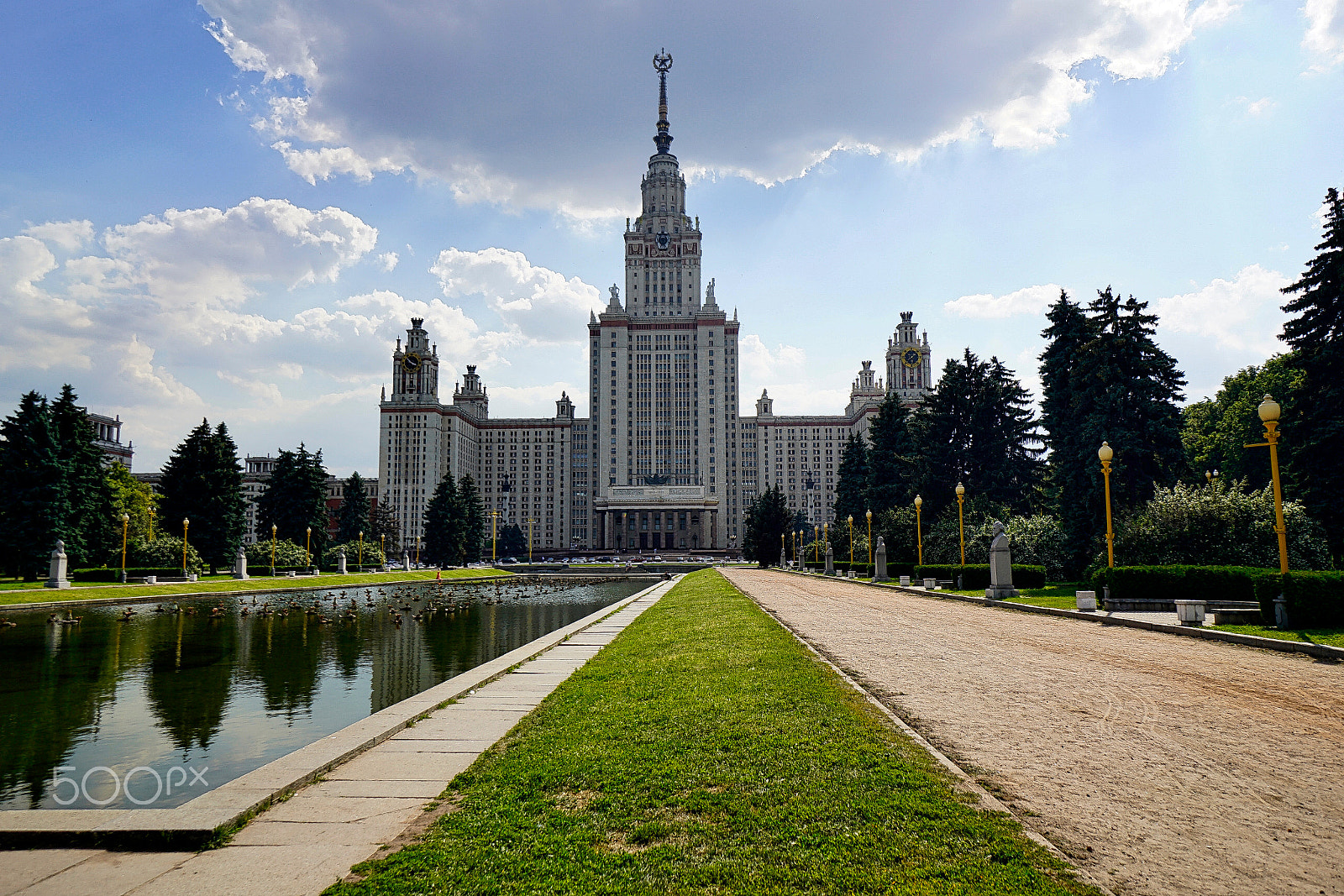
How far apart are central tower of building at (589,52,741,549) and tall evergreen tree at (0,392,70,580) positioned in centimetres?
12485

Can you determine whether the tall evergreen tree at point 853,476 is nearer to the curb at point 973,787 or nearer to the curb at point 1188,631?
the curb at point 1188,631

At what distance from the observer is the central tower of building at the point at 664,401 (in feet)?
567

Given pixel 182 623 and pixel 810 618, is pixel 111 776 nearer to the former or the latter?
pixel 810 618

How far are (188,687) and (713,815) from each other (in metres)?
12.8

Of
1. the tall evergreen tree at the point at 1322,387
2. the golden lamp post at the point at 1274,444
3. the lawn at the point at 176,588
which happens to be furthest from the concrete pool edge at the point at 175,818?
the tall evergreen tree at the point at 1322,387

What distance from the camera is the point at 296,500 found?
76000mm

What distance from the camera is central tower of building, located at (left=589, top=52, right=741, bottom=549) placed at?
17288 cm

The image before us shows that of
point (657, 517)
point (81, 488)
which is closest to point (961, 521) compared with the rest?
point (81, 488)

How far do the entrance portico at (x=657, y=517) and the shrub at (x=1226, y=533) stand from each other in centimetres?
14102

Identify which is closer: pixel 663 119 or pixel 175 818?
pixel 175 818

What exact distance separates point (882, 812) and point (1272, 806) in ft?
11.1

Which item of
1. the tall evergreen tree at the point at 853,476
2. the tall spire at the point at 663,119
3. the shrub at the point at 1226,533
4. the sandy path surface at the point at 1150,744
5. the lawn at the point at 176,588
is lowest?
the lawn at the point at 176,588

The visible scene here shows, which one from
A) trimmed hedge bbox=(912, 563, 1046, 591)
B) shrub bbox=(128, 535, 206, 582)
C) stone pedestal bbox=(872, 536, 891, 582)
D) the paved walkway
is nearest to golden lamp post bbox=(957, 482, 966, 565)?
trimmed hedge bbox=(912, 563, 1046, 591)

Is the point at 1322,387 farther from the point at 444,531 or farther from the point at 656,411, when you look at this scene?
the point at 656,411
